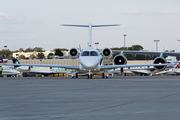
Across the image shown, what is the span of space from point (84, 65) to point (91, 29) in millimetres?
6972

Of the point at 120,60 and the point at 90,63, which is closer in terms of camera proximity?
the point at 90,63

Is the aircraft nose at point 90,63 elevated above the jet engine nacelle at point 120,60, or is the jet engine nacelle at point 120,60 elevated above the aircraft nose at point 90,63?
the jet engine nacelle at point 120,60

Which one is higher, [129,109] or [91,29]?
[91,29]

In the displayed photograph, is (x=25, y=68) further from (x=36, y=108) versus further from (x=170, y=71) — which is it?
(x=36, y=108)

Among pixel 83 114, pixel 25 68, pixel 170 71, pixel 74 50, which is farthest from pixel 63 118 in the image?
pixel 25 68

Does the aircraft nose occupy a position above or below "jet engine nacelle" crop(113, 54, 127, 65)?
below

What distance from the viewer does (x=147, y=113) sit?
22.8 feet

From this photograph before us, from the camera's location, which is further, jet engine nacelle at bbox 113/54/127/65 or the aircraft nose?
jet engine nacelle at bbox 113/54/127/65

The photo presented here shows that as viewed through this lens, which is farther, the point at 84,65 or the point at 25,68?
the point at 25,68

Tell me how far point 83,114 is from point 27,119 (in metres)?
1.24

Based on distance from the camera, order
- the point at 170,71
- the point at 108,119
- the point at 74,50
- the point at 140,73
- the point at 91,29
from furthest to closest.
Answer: the point at 140,73, the point at 170,71, the point at 91,29, the point at 74,50, the point at 108,119

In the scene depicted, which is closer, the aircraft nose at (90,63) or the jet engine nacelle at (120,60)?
the aircraft nose at (90,63)

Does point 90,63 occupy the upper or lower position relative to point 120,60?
lower

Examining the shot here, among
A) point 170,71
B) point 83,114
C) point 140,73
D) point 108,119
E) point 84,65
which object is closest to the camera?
point 108,119
